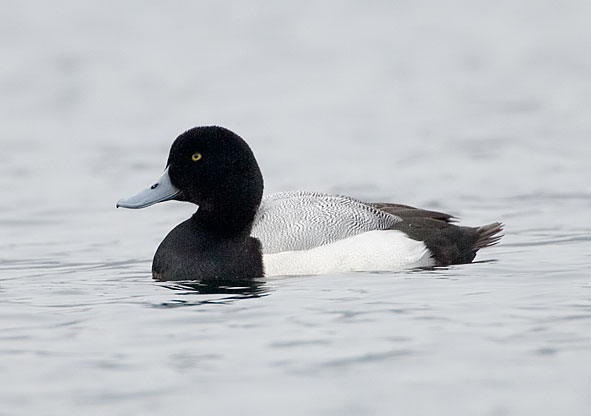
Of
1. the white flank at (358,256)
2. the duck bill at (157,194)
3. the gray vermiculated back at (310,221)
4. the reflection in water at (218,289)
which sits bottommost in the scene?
the reflection in water at (218,289)

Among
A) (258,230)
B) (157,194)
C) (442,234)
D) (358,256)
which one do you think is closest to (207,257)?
(258,230)

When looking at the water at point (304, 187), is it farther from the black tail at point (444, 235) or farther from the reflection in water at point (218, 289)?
the black tail at point (444, 235)

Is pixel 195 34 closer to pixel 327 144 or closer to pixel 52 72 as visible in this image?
pixel 52 72

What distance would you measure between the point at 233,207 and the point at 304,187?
5.30m

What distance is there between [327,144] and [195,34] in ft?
27.2

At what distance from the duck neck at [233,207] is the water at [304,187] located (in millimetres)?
556

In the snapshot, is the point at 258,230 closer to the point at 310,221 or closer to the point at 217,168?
the point at 310,221

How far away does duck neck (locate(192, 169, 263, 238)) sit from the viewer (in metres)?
9.12

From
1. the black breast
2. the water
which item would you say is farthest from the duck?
the water

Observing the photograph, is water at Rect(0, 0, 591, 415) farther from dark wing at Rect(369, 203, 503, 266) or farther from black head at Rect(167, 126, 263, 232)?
black head at Rect(167, 126, 263, 232)

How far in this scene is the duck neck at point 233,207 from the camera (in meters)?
9.12

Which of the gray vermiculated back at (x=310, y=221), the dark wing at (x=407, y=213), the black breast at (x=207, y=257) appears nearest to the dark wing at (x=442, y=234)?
the dark wing at (x=407, y=213)

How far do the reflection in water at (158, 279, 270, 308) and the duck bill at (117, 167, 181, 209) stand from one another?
63 centimetres

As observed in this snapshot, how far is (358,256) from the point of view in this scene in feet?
29.6
